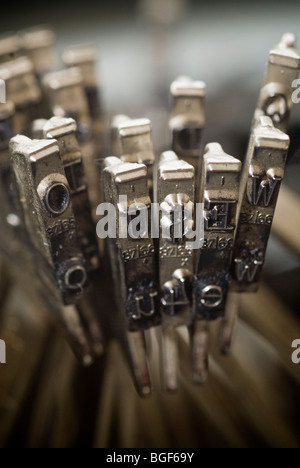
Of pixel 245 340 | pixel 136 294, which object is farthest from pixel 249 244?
pixel 245 340

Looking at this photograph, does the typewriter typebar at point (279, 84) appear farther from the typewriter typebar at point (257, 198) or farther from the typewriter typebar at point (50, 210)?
the typewriter typebar at point (50, 210)

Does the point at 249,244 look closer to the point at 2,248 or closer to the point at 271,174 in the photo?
the point at 271,174

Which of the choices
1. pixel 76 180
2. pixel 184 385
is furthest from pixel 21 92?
pixel 184 385

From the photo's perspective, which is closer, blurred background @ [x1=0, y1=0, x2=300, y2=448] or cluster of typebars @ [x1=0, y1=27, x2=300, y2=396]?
cluster of typebars @ [x1=0, y1=27, x2=300, y2=396]

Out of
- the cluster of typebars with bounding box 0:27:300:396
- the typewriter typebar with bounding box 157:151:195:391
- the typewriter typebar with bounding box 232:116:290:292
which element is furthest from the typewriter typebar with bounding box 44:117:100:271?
the typewriter typebar with bounding box 232:116:290:292

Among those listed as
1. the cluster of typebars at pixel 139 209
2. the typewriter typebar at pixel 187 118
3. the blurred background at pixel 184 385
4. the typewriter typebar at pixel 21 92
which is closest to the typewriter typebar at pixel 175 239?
the cluster of typebars at pixel 139 209

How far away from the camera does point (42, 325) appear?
4.53 ft

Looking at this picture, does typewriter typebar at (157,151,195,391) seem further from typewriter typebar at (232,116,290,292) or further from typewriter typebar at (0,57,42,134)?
typewriter typebar at (0,57,42,134)

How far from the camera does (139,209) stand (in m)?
0.72

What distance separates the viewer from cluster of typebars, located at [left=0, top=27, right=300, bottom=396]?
72 centimetres

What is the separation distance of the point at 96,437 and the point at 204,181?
34.2 inches

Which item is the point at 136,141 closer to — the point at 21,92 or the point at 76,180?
the point at 76,180

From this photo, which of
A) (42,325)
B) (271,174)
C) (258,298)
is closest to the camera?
(271,174)

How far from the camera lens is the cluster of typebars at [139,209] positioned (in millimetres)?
719
